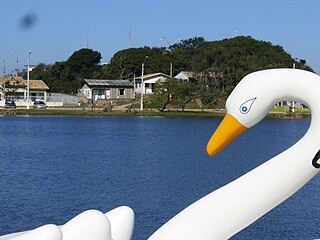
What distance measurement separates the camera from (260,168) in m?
4.30

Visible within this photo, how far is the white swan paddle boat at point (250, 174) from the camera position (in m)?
4.15

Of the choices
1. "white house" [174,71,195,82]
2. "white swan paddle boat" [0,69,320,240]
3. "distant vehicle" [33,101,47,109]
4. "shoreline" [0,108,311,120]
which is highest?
"white house" [174,71,195,82]

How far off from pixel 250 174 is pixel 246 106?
0.47 metres

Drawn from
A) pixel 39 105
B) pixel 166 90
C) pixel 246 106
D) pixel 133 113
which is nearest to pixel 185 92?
pixel 166 90

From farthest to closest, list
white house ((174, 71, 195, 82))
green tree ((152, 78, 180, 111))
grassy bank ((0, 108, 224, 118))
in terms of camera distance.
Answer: white house ((174, 71, 195, 82))
green tree ((152, 78, 180, 111))
grassy bank ((0, 108, 224, 118))

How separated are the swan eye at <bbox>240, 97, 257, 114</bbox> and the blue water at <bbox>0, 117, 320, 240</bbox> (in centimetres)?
641

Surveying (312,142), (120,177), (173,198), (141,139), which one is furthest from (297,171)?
(141,139)

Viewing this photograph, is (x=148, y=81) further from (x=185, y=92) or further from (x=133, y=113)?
(x=185, y=92)

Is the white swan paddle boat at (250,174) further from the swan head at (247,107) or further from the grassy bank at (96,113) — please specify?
the grassy bank at (96,113)

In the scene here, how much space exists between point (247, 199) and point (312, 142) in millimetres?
565

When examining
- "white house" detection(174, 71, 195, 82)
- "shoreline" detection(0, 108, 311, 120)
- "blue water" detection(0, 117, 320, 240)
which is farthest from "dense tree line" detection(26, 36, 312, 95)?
"blue water" detection(0, 117, 320, 240)

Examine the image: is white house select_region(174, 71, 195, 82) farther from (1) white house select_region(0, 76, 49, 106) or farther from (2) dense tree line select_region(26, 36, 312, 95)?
(1) white house select_region(0, 76, 49, 106)

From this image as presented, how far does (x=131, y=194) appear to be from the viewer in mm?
14719

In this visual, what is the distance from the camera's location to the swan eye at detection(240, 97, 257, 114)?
4.17 meters
